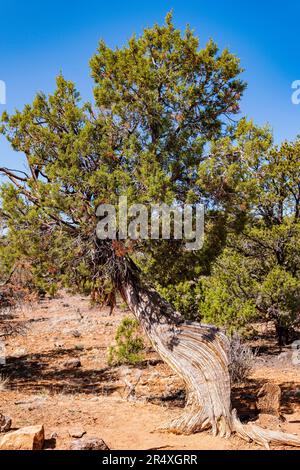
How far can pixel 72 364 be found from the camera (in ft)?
45.6

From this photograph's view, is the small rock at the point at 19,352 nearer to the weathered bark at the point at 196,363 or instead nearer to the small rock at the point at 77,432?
the weathered bark at the point at 196,363

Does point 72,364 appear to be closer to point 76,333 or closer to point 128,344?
point 128,344

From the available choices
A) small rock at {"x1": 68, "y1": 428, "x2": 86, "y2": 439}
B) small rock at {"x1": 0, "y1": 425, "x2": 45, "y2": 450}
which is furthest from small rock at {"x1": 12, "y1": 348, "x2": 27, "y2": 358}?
small rock at {"x1": 0, "y1": 425, "x2": 45, "y2": 450}

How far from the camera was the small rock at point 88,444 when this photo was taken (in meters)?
5.96

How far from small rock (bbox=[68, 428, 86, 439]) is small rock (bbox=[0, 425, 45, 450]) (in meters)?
0.72

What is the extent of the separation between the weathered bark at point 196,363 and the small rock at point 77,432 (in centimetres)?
144

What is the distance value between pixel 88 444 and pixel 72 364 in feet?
26.9

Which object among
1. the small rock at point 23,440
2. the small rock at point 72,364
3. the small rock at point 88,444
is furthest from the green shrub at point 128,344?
the small rock at point 23,440

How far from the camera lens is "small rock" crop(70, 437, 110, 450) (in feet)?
19.6

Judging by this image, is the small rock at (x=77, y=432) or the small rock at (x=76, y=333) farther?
the small rock at (x=76, y=333)

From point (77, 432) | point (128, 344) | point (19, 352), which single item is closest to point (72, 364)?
point (128, 344)

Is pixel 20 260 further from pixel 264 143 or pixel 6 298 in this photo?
pixel 264 143

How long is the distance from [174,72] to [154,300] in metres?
4.63

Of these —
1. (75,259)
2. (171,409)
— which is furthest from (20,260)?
(171,409)
